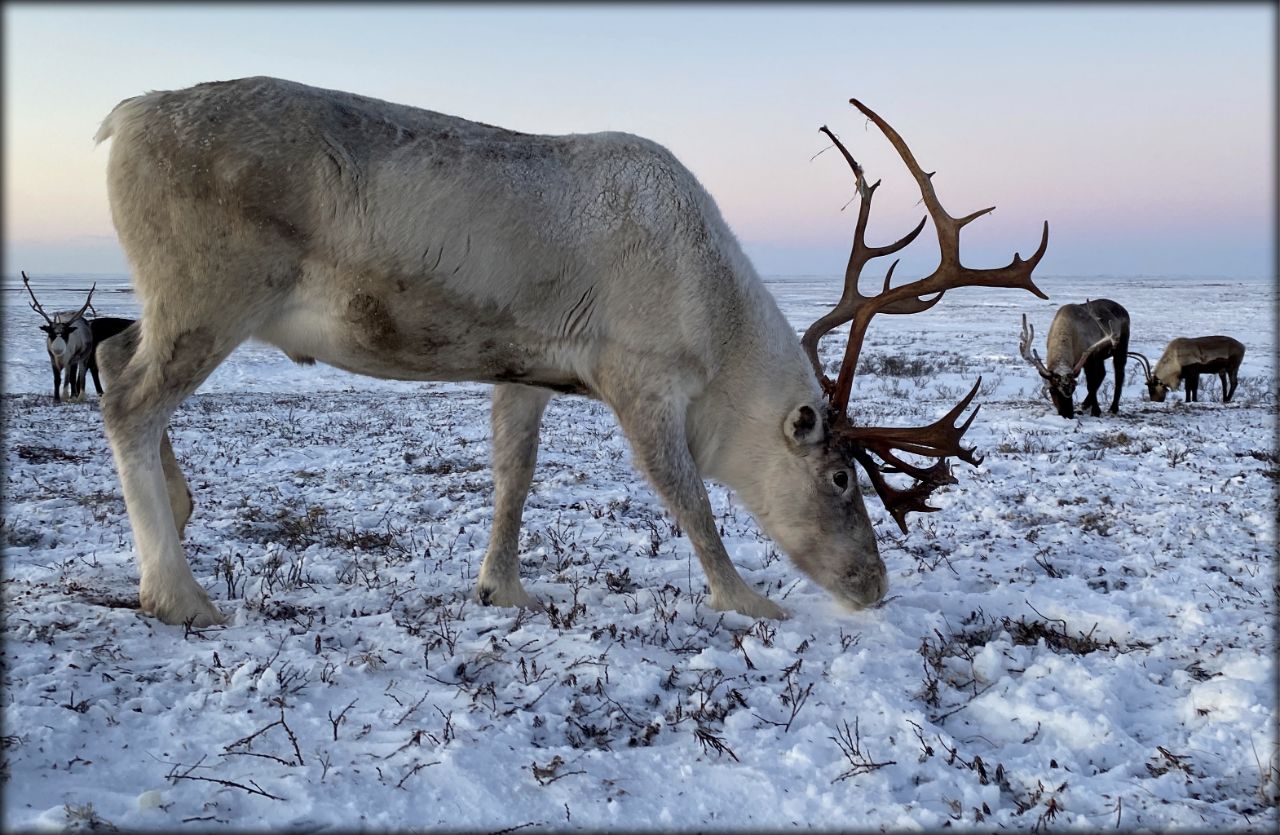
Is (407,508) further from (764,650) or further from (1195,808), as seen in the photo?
(1195,808)

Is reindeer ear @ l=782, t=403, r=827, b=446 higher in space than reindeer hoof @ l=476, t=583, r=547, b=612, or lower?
higher

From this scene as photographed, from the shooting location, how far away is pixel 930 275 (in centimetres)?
471

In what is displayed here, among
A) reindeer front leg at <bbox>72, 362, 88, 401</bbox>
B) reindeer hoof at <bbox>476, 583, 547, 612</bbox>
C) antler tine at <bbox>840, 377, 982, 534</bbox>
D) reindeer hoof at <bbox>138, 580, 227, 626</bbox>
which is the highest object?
antler tine at <bbox>840, 377, 982, 534</bbox>

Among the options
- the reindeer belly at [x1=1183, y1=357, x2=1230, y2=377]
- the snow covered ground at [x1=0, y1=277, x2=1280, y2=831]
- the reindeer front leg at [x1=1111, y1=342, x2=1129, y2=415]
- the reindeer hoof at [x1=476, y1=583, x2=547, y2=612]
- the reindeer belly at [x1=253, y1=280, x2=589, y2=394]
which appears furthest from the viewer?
the reindeer belly at [x1=1183, y1=357, x2=1230, y2=377]

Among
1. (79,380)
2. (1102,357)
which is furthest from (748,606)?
(79,380)

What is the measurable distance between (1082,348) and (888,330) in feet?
71.2

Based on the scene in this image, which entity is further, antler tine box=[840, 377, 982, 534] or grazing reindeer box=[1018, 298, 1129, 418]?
grazing reindeer box=[1018, 298, 1129, 418]

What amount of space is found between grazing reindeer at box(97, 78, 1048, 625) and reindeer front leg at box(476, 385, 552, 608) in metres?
0.01

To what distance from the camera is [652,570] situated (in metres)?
4.90

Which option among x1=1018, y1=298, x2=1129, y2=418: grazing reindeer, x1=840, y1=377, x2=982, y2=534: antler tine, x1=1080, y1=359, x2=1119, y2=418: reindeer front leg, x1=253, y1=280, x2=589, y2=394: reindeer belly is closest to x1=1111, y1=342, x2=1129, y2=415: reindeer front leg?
x1=1018, y1=298, x2=1129, y2=418: grazing reindeer

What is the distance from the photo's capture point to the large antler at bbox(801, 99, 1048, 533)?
4.38 m

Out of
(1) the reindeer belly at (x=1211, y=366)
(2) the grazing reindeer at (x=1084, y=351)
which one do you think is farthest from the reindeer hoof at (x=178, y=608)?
(1) the reindeer belly at (x=1211, y=366)

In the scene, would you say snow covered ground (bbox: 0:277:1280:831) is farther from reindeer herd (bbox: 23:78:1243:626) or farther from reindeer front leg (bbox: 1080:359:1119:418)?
reindeer front leg (bbox: 1080:359:1119:418)

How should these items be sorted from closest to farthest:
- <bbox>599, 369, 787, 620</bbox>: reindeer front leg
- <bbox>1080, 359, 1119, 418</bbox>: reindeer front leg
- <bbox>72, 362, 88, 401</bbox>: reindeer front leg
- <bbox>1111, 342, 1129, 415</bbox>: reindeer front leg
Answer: <bbox>599, 369, 787, 620</bbox>: reindeer front leg < <bbox>1080, 359, 1119, 418</bbox>: reindeer front leg < <bbox>1111, 342, 1129, 415</bbox>: reindeer front leg < <bbox>72, 362, 88, 401</bbox>: reindeer front leg
